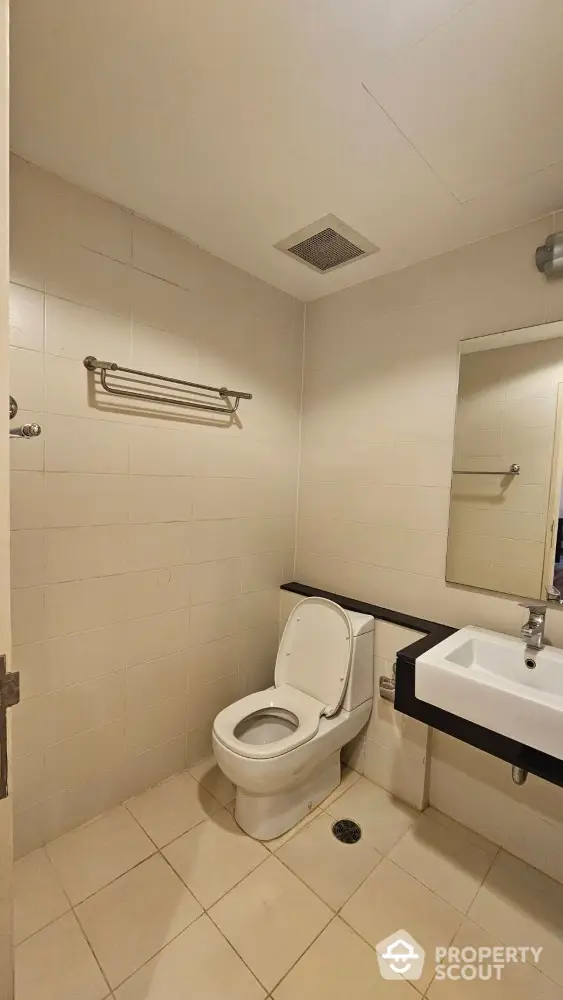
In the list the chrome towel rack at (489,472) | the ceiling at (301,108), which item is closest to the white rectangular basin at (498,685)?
the chrome towel rack at (489,472)

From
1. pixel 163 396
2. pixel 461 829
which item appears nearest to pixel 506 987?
pixel 461 829

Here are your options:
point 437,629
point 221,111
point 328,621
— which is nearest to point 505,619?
point 437,629

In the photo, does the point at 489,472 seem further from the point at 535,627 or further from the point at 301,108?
the point at 301,108

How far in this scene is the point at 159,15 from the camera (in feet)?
2.95

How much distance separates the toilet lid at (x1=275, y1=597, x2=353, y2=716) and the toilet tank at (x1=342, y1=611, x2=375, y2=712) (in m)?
0.03

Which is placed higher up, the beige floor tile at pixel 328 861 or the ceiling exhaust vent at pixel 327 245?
the ceiling exhaust vent at pixel 327 245

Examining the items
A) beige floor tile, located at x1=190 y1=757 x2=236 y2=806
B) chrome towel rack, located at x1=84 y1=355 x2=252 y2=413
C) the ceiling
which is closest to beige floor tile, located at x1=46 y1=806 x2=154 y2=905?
beige floor tile, located at x1=190 y1=757 x2=236 y2=806

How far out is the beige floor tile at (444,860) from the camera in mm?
1401

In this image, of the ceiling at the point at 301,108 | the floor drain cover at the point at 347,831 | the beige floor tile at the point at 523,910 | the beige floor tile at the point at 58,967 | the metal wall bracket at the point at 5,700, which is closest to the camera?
the metal wall bracket at the point at 5,700

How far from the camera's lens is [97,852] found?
58.4 inches

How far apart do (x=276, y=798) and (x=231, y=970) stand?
18.6 inches

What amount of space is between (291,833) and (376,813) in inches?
14.3

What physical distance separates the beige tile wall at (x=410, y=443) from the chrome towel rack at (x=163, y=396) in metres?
0.50

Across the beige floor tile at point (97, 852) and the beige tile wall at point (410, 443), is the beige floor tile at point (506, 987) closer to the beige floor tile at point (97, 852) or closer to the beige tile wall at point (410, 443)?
the beige tile wall at point (410, 443)
